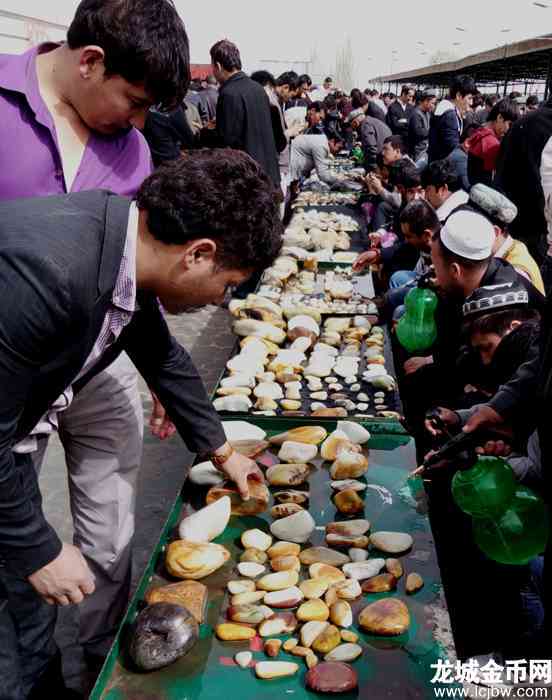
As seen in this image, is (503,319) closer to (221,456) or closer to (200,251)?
(221,456)

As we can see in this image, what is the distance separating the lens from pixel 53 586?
1032mm

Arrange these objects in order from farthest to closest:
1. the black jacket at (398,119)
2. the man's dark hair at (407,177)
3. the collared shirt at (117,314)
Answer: the black jacket at (398,119) < the man's dark hair at (407,177) < the collared shirt at (117,314)

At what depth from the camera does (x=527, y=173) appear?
3105mm

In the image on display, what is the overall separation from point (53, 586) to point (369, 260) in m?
2.69

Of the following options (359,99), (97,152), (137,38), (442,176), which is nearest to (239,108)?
(442,176)

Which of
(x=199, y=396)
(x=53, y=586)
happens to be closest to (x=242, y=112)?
(x=199, y=396)

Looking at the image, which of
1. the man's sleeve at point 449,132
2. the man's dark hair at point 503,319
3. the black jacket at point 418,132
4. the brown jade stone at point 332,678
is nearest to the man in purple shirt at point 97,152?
the brown jade stone at point 332,678

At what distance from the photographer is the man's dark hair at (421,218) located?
289 centimetres

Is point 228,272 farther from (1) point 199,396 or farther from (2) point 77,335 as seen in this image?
(1) point 199,396

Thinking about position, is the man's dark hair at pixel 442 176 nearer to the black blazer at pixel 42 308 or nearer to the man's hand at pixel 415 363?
the man's hand at pixel 415 363

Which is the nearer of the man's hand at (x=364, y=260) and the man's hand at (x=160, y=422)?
the man's hand at (x=160, y=422)

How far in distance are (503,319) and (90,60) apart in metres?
1.22

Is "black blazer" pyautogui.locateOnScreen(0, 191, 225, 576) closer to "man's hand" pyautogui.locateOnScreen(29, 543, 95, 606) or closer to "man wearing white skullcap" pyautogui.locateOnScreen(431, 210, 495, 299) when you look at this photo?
"man's hand" pyautogui.locateOnScreen(29, 543, 95, 606)

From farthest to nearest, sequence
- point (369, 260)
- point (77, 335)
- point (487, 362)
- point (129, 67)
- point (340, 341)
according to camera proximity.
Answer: point (369, 260) < point (340, 341) < point (487, 362) < point (129, 67) < point (77, 335)
